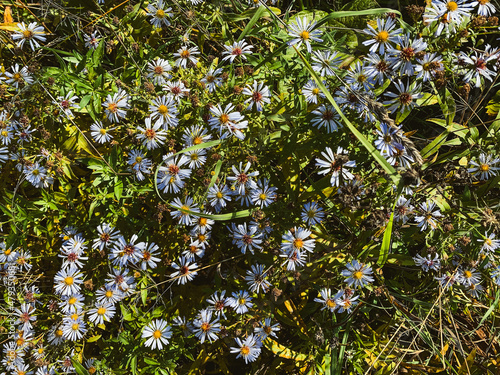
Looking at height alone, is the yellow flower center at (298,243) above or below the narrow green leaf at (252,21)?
below

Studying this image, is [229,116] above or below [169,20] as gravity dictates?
below

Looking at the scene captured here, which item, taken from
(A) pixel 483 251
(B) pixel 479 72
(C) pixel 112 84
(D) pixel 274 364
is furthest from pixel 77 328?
(B) pixel 479 72

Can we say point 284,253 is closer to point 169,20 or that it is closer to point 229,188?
point 229,188

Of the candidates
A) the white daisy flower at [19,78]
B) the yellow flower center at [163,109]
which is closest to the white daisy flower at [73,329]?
the yellow flower center at [163,109]

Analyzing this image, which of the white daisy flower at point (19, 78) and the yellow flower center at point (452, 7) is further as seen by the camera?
the white daisy flower at point (19, 78)

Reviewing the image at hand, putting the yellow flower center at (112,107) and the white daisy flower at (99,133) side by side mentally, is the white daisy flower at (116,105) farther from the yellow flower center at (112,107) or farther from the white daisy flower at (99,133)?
the white daisy flower at (99,133)

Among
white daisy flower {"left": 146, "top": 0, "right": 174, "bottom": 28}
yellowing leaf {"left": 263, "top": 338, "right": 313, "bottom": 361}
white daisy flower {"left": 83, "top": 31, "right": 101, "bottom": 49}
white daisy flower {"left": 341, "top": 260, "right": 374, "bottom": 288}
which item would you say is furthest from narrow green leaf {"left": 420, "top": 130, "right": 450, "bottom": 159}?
white daisy flower {"left": 83, "top": 31, "right": 101, "bottom": 49}

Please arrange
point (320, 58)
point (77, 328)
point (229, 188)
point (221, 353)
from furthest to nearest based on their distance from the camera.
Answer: point (221, 353), point (77, 328), point (229, 188), point (320, 58)

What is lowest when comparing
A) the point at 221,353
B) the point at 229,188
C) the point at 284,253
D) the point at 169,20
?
the point at 221,353
